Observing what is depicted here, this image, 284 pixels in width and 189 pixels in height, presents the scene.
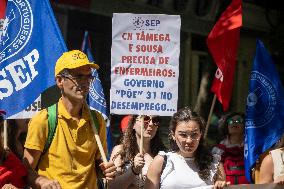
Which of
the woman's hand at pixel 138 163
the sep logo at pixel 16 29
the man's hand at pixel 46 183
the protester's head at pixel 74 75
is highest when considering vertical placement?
the sep logo at pixel 16 29

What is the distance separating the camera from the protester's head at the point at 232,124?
→ 21.8 ft

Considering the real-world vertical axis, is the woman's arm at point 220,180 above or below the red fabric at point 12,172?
below

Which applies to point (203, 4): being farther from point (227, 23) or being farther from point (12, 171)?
point (12, 171)

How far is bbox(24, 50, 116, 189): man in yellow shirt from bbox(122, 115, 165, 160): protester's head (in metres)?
0.96

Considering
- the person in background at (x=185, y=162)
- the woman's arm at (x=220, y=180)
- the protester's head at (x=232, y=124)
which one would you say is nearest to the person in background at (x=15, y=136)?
the person in background at (x=185, y=162)

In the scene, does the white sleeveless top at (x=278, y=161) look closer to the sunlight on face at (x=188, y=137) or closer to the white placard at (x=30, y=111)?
the sunlight on face at (x=188, y=137)

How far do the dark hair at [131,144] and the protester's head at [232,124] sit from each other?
142 cm

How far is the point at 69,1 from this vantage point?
1247cm

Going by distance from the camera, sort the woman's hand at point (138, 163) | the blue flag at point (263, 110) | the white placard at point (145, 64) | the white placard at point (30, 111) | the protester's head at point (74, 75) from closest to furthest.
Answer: the protester's head at point (74, 75), the woman's hand at point (138, 163), the white placard at point (145, 64), the white placard at point (30, 111), the blue flag at point (263, 110)

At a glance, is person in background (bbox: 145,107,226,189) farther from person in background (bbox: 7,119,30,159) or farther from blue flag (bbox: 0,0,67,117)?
person in background (bbox: 7,119,30,159)

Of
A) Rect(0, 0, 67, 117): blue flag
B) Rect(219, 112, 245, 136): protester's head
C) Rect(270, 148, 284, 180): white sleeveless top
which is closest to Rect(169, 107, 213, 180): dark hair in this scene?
Rect(270, 148, 284, 180): white sleeveless top

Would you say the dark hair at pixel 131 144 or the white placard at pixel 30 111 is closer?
the white placard at pixel 30 111

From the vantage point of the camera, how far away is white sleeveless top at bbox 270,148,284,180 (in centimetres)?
493

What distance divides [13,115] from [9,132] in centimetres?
50
